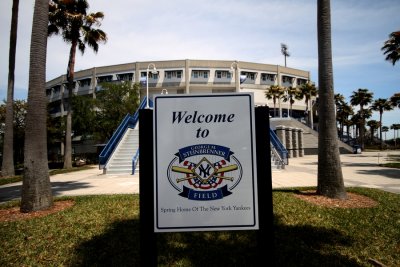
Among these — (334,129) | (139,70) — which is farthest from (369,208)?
(139,70)

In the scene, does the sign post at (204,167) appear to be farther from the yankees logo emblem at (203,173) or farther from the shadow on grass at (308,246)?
the shadow on grass at (308,246)

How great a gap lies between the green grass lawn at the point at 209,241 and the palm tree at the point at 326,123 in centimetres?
106

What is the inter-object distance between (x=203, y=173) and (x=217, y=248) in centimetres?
227

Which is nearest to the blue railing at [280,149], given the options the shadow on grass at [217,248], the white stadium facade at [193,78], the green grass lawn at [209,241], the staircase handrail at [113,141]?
the staircase handrail at [113,141]

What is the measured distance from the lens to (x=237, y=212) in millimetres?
2543

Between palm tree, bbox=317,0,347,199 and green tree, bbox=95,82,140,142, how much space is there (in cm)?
2567

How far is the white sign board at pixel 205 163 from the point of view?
2537 millimetres

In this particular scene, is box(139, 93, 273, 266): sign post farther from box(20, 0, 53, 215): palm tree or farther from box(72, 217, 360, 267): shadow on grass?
box(20, 0, 53, 215): palm tree

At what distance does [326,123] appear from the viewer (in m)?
7.52

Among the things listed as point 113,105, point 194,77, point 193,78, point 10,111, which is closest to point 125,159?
point 10,111

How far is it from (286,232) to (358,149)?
37267 millimetres

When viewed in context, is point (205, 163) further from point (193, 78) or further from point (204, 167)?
point (193, 78)

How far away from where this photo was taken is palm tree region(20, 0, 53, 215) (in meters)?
6.66

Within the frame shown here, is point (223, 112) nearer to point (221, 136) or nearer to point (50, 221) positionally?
point (221, 136)
